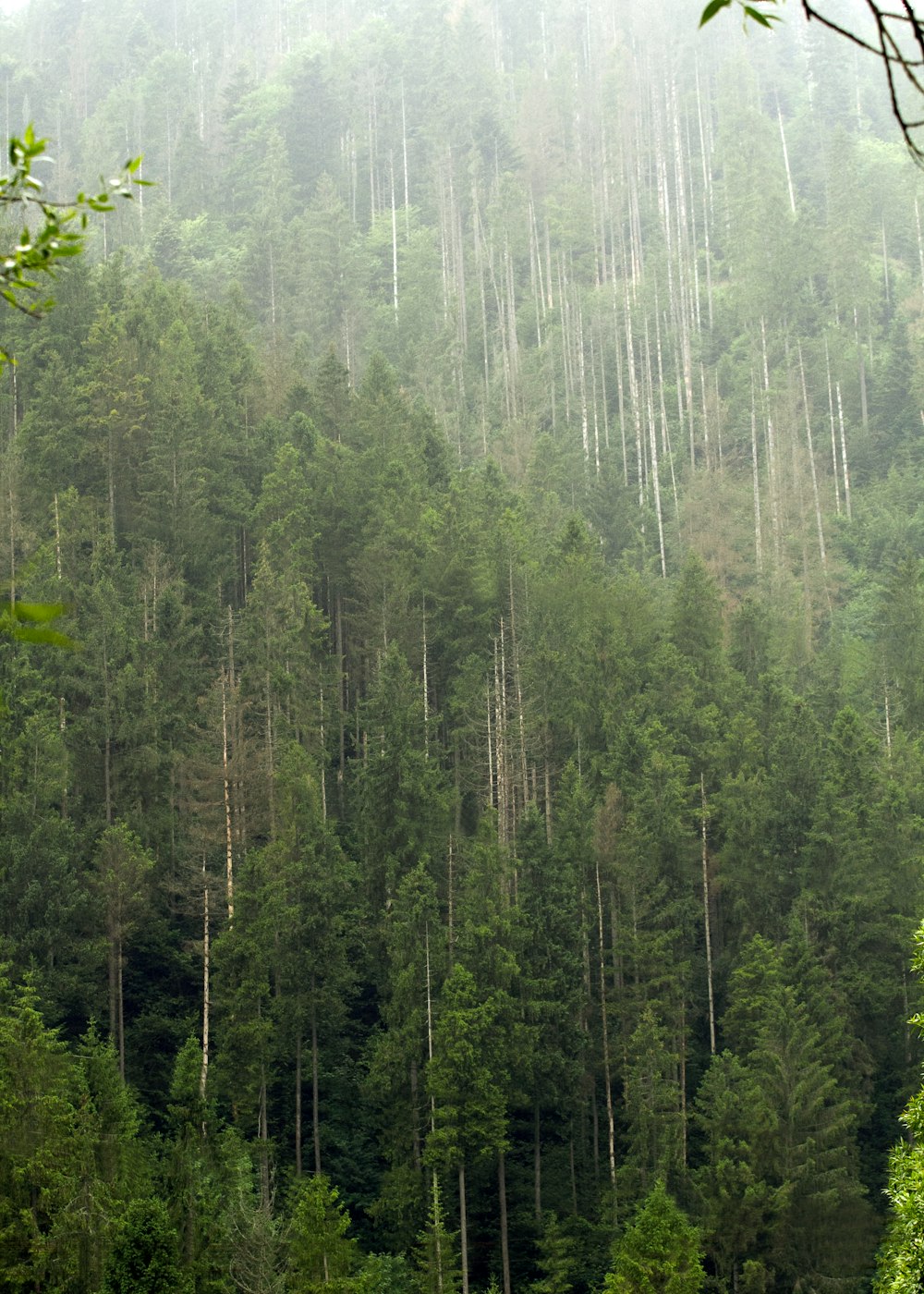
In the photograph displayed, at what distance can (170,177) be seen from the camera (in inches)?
3442

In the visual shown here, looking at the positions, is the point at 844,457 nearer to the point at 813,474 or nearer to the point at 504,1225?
the point at 813,474

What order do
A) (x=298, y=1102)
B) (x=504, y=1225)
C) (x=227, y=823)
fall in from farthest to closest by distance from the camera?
(x=227, y=823), (x=298, y=1102), (x=504, y=1225)

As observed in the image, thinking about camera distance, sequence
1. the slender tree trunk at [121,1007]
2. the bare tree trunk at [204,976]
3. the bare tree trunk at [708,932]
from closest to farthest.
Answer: the bare tree trunk at [204,976] → the slender tree trunk at [121,1007] → the bare tree trunk at [708,932]

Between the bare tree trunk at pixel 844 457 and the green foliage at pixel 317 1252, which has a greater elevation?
the bare tree trunk at pixel 844 457

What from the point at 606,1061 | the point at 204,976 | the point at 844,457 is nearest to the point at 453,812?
the point at 606,1061

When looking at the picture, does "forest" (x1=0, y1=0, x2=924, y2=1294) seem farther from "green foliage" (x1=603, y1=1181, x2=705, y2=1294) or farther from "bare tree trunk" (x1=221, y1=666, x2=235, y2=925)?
"bare tree trunk" (x1=221, y1=666, x2=235, y2=925)

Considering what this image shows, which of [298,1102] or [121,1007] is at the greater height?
[121,1007]

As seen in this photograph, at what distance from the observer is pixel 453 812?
38.4 metres

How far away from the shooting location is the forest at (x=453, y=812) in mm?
27844

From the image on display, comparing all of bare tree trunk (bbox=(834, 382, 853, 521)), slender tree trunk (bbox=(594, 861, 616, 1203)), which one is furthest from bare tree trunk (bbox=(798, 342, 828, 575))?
slender tree trunk (bbox=(594, 861, 616, 1203))

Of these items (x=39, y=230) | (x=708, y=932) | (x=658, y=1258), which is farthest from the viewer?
(x=708, y=932)

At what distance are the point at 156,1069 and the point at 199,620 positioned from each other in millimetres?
13915

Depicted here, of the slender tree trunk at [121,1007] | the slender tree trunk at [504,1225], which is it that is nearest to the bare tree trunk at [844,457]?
the slender tree trunk at [504,1225]

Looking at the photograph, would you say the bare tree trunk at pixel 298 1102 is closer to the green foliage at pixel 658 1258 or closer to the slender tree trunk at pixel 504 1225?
the slender tree trunk at pixel 504 1225
